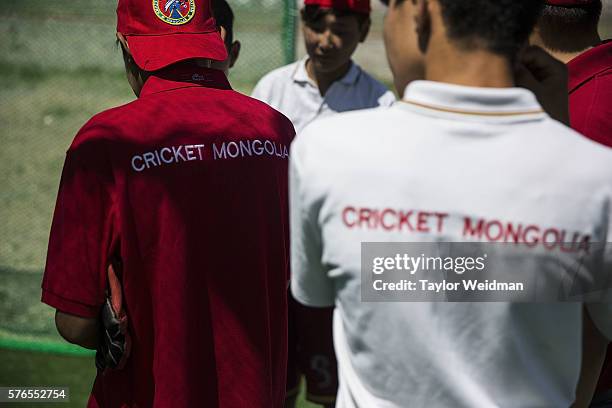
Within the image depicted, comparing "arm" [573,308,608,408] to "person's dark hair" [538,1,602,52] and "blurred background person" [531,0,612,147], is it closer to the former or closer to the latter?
"blurred background person" [531,0,612,147]

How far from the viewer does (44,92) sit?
44.9 ft

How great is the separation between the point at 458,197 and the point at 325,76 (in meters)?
3.16

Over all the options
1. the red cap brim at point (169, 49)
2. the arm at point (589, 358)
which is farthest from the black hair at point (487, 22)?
the red cap brim at point (169, 49)

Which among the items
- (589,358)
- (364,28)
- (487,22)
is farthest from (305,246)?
(364,28)

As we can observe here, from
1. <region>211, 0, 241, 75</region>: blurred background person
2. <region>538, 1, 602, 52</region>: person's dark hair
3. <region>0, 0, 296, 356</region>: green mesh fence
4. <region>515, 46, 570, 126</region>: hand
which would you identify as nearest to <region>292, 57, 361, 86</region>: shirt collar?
<region>211, 0, 241, 75</region>: blurred background person

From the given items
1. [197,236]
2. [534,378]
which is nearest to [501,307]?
[534,378]

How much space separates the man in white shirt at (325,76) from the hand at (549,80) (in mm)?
2611

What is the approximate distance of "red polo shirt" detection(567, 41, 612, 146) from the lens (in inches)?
90.6

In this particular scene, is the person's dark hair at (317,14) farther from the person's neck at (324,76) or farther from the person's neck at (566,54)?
the person's neck at (566,54)

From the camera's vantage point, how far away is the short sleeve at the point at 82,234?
2.19m

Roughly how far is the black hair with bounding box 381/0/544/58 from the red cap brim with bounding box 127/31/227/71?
41.1 inches

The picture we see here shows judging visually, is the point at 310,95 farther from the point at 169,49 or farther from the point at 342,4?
the point at 169,49

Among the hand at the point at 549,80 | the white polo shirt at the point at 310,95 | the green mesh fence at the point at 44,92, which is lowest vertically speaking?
the green mesh fence at the point at 44,92

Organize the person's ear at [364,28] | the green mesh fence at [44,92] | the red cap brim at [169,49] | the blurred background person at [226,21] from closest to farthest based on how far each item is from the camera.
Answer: the red cap brim at [169,49], the blurred background person at [226,21], the person's ear at [364,28], the green mesh fence at [44,92]
